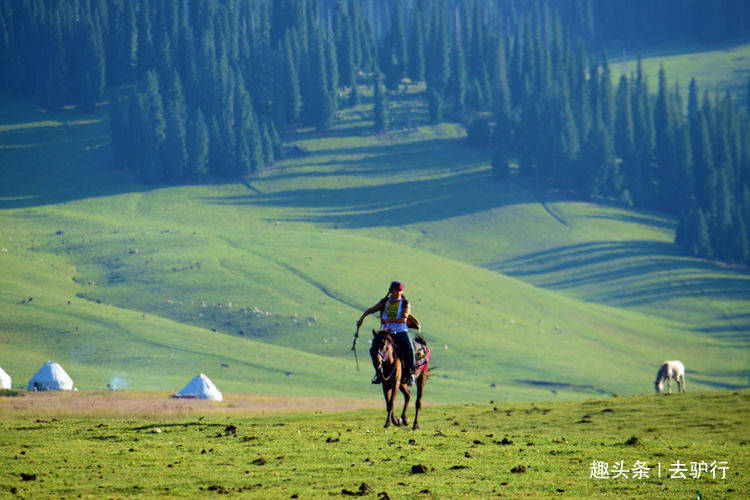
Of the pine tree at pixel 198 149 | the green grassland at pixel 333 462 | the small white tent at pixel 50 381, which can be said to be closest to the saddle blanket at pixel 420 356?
the green grassland at pixel 333 462

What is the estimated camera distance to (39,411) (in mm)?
39344

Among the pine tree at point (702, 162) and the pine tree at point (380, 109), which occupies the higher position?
the pine tree at point (380, 109)

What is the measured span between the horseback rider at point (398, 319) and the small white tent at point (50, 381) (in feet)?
126

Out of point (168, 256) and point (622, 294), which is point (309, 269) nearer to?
point (168, 256)

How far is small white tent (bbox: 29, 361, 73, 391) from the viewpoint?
58806mm

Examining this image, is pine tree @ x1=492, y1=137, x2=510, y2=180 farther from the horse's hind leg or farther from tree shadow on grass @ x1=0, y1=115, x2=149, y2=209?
the horse's hind leg

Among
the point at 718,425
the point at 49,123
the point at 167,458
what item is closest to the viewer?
the point at 167,458

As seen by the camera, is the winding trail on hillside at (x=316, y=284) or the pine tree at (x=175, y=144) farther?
the pine tree at (x=175, y=144)

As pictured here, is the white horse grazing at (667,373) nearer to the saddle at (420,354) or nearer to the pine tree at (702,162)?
the saddle at (420,354)

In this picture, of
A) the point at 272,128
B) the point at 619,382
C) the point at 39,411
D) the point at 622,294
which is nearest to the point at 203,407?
the point at 39,411

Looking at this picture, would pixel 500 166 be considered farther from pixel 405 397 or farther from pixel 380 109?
pixel 405 397

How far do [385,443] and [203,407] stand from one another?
25915 millimetres

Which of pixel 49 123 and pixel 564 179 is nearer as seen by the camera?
pixel 564 179

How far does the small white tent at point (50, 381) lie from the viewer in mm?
58806
